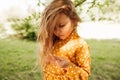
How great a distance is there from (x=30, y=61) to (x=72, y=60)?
431 cm

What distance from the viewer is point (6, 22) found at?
9.88m

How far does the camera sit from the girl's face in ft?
8.13

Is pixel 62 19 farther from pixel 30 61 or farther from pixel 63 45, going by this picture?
pixel 30 61

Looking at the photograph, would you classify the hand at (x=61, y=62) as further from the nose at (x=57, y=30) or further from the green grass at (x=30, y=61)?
the green grass at (x=30, y=61)

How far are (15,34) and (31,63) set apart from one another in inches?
130

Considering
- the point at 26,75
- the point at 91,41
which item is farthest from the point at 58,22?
the point at 91,41

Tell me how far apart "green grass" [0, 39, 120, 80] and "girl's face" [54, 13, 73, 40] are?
11.3 feet

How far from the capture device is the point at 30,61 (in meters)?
6.82

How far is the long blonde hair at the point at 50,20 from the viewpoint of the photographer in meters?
2.48

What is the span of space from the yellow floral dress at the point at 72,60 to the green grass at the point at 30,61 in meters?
3.33

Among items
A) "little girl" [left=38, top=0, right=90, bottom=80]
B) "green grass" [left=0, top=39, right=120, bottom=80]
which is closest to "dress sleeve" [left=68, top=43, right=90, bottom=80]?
"little girl" [left=38, top=0, right=90, bottom=80]

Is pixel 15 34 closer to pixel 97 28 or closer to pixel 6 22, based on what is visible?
pixel 6 22

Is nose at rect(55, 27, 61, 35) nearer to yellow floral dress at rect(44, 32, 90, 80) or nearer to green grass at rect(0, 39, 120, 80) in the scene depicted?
yellow floral dress at rect(44, 32, 90, 80)

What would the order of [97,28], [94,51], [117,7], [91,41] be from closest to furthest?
[94,51] → [91,41] → [117,7] → [97,28]
